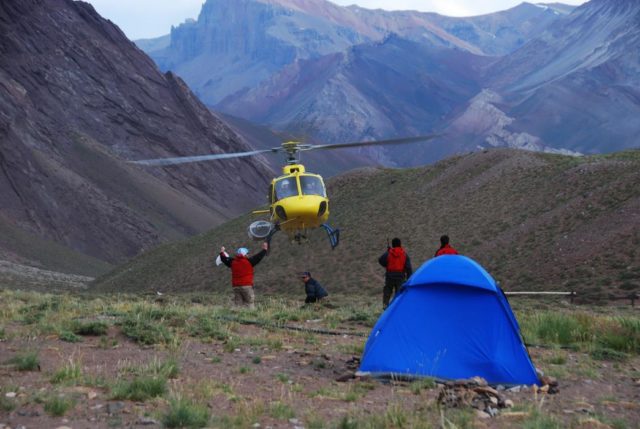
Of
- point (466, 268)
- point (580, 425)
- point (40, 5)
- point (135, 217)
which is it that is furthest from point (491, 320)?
point (40, 5)

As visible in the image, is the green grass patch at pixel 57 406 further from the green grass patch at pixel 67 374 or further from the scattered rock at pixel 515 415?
the scattered rock at pixel 515 415

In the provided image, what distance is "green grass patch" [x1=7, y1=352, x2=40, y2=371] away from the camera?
9953 mm

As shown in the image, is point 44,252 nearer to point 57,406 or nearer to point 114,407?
point 114,407

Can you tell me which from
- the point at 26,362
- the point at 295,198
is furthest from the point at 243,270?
the point at 26,362

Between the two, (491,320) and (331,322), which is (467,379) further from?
(331,322)

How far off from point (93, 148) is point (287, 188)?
84.0 m

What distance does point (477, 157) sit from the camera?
5556cm

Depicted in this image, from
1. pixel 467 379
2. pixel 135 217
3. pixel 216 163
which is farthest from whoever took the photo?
pixel 216 163

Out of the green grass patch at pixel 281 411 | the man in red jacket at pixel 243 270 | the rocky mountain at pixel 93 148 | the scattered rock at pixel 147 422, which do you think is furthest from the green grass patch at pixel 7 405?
the rocky mountain at pixel 93 148

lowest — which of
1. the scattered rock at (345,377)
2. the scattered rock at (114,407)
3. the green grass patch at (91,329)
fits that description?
the scattered rock at (114,407)

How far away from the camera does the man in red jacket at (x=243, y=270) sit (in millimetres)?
18188

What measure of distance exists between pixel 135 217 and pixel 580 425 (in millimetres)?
88637

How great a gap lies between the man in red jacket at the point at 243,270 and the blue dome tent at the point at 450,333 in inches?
275

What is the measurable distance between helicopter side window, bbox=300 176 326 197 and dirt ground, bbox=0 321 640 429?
37.7 feet
